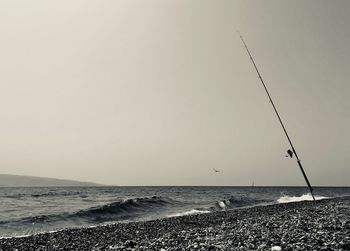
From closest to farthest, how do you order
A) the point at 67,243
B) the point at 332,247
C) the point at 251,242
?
the point at 332,247 < the point at 251,242 < the point at 67,243

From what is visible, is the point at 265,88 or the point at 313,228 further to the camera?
the point at 265,88

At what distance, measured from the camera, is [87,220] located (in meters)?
34.1

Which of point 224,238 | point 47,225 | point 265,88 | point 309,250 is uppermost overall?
point 265,88

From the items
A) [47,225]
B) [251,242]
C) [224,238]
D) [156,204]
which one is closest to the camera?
[251,242]

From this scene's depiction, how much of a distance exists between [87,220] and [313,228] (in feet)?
80.6

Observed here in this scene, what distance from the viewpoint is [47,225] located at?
1179 inches

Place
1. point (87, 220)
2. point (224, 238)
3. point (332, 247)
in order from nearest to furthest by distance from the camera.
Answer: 1. point (332, 247)
2. point (224, 238)
3. point (87, 220)

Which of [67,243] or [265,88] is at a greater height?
[265,88]

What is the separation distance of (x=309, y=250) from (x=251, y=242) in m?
2.43

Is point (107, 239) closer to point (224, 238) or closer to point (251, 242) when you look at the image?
point (224, 238)

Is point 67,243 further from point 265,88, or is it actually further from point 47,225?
point 265,88

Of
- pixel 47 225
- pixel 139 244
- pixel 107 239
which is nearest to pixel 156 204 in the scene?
pixel 47 225

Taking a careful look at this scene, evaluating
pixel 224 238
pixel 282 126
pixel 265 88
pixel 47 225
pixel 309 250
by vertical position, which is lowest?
pixel 309 250

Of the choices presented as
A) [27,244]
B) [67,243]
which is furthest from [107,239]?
[27,244]
